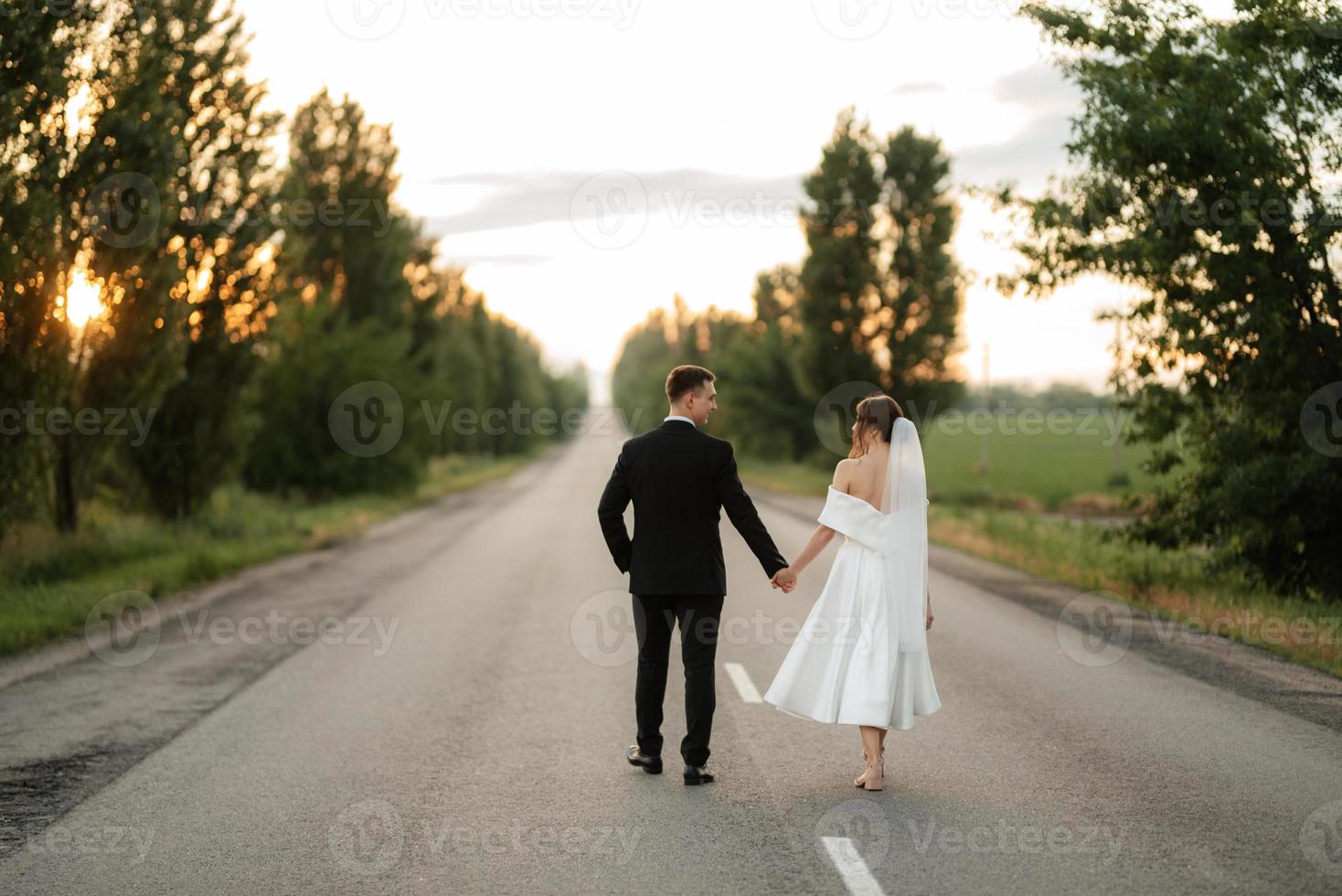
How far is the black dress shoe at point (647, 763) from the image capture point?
254 inches

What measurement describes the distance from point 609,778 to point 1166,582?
9534 millimetres

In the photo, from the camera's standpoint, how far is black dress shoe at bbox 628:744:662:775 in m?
6.45

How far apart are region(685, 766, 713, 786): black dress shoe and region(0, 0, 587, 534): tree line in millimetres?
10342

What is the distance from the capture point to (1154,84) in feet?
40.0
